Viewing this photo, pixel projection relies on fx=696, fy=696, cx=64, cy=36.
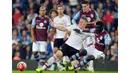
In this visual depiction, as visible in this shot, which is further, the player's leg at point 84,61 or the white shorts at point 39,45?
the white shorts at point 39,45

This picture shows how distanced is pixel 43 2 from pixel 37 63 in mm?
1277

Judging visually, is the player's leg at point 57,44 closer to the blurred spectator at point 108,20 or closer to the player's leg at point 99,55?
the player's leg at point 99,55

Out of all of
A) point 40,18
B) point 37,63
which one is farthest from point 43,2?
point 37,63

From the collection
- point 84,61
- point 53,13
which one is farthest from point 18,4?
point 84,61

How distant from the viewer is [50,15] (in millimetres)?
14281

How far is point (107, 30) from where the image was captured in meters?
14.3

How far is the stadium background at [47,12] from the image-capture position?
14.0m

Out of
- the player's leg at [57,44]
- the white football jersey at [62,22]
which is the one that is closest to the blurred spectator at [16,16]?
the white football jersey at [62,22]

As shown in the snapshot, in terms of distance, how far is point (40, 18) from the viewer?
14.3 metres

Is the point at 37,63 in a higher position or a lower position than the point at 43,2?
lower

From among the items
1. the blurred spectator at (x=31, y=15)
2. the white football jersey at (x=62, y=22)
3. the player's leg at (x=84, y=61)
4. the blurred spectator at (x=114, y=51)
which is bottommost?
the player's leg at (x=84, y=61)

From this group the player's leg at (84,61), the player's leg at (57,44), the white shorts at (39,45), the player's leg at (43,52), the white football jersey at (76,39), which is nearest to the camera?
the white football jersey at (76,39)

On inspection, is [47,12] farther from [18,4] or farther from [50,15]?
[18,4]
